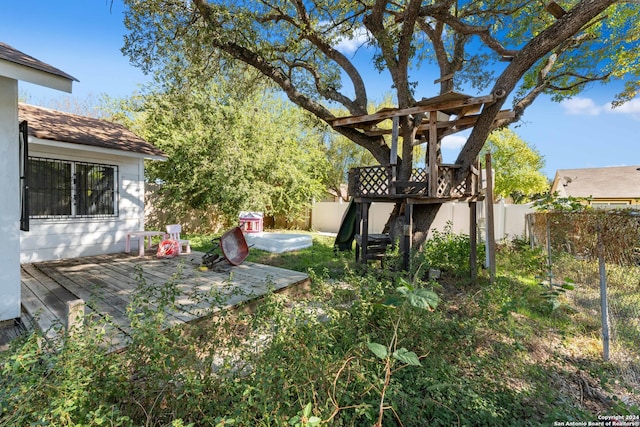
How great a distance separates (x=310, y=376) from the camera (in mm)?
1688

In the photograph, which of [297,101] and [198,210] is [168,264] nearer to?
[297,101]

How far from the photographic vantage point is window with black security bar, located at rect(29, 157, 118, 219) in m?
5.41

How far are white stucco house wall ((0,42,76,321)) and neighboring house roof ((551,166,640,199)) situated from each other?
19.9 m

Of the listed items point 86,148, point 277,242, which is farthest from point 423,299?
point 86,148

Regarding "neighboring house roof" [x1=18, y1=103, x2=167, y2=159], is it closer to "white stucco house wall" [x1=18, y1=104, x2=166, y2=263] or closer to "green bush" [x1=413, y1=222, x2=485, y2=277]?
"white stucco house wall" [x1=18, y1=104, x2=166, y2=263]

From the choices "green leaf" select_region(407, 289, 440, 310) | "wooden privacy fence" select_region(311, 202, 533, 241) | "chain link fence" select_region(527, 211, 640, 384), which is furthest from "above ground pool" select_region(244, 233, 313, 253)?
A: "green leaf" select_region(407, 289, 440, 310)

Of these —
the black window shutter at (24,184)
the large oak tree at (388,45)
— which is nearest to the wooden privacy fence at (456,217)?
the large oak tree at (388,45)

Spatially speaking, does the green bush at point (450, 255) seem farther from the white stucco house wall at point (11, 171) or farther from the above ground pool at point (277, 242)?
the white stucco house wall at point (11, 171)

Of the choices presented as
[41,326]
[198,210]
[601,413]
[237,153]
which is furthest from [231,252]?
[198,210]

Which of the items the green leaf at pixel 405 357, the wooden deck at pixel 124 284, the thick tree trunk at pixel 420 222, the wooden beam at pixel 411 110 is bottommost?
the wooden deck at pixel 124 284

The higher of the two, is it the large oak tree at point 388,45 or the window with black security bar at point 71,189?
the large oak tree at point 388,45

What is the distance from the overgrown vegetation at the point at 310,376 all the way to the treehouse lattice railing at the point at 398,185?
7.86 ft

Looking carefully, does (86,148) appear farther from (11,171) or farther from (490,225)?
(490,225)

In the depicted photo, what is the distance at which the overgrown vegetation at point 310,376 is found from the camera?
1.38 meters
